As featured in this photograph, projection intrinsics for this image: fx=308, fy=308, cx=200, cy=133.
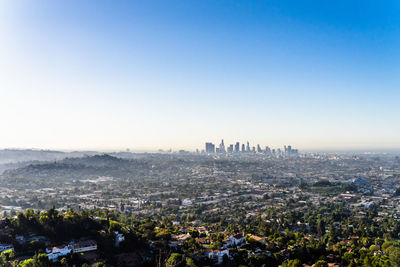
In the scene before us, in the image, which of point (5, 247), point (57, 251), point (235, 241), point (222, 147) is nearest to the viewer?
point (57, 251)

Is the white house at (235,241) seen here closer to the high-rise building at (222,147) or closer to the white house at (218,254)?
the white house at (218,254)

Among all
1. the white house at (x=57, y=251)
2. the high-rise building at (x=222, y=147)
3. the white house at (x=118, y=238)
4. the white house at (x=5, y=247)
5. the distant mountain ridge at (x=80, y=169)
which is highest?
the high-rise building at (x=222, y=147)

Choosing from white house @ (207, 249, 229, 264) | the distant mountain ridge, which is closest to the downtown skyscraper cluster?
the distant mountain ridge

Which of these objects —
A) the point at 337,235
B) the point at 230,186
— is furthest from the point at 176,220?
the point at 230,186

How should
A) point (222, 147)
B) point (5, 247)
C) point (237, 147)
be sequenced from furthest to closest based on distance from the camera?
1. point (222, 147)
2. point (237, 147)
3. point (5, 247)

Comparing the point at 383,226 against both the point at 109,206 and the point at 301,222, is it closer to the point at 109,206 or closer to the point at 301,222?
the point at 301,222

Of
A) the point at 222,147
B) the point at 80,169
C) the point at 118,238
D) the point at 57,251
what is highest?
the point at 222,147

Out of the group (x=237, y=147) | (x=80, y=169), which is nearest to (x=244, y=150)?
(x=237, y=147)

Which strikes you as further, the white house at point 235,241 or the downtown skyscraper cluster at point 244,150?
the downtown skyscraper cluster at point 244,150

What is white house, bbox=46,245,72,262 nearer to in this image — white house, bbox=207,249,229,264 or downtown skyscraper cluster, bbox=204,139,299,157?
white house, bbox=207,249,229,264

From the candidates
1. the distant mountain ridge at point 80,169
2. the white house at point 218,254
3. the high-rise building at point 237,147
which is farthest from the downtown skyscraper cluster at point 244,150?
the white house at point 218,254

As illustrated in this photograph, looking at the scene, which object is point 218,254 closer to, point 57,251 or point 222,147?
point 57,251
